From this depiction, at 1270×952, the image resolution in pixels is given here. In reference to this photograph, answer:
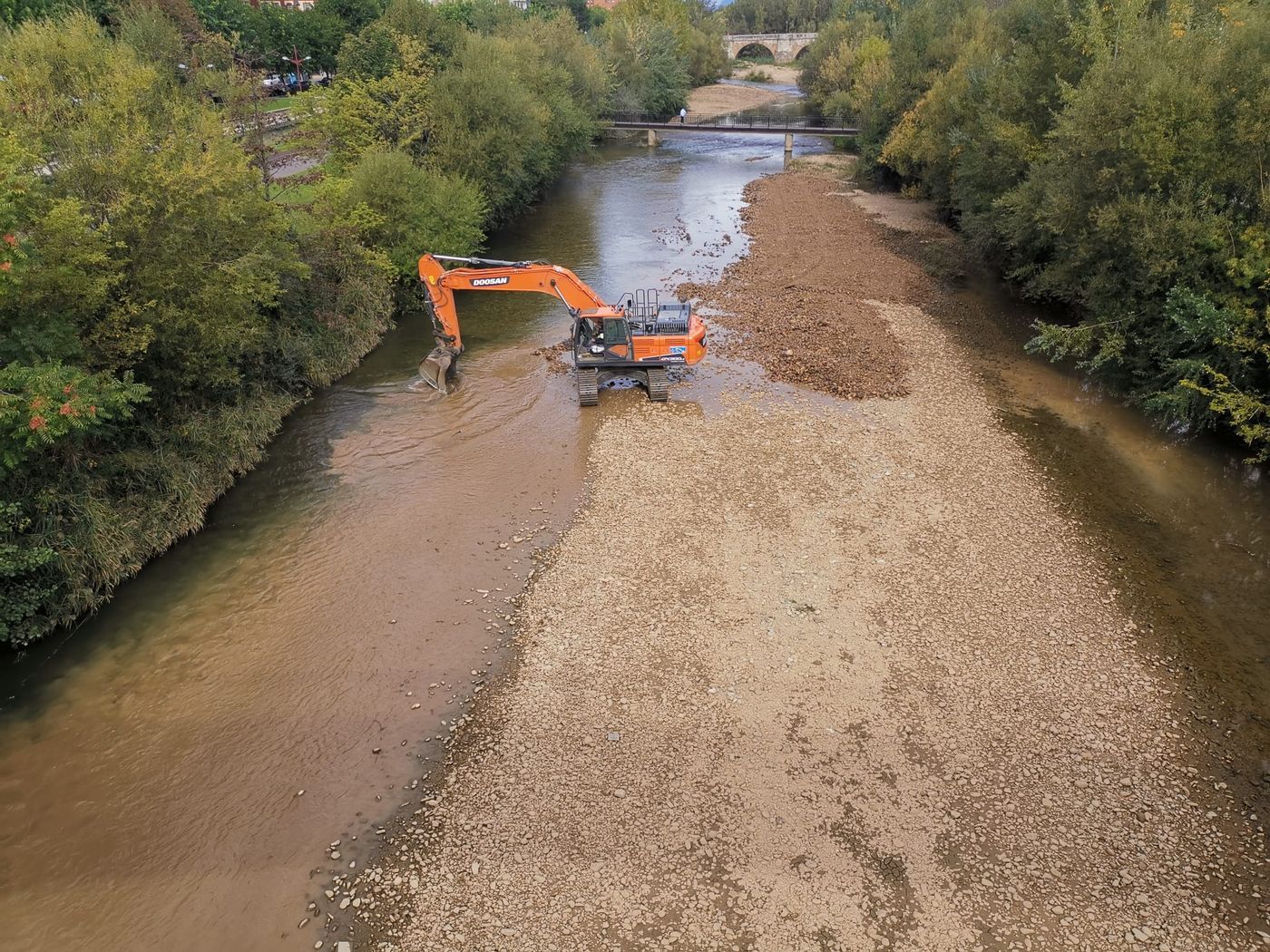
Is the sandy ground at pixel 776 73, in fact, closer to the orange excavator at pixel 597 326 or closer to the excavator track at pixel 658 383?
the orange excavator at pixel 597 326

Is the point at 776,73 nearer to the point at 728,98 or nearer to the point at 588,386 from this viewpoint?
the point at 728,98

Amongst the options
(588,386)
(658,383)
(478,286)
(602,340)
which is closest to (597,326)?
(602,340)

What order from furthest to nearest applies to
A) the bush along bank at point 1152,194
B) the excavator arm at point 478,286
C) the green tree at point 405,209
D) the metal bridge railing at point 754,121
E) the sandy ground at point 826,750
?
1. the metal bridge railing at point 754,121
2. the green tree at point 405,209
3. the excavator arm at point 478,286
4. the bush along bank at point 1152,194
5. the sandy ground at point 826,750

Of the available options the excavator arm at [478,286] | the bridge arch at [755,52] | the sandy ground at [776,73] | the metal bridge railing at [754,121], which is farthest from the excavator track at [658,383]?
the bridge arch at [755,52]

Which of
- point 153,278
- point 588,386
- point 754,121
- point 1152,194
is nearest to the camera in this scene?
point 153,278

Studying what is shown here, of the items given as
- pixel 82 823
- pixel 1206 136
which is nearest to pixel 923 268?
pixel 1206 136

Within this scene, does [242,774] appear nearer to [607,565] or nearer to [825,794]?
[607,565]
